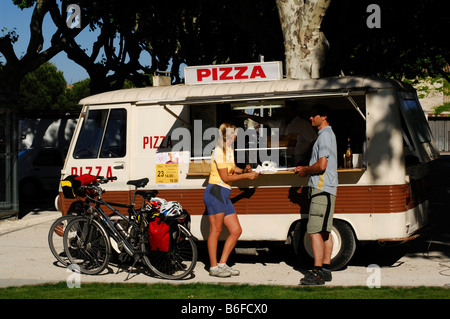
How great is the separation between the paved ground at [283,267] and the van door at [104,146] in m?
1.31

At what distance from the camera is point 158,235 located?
773 cm

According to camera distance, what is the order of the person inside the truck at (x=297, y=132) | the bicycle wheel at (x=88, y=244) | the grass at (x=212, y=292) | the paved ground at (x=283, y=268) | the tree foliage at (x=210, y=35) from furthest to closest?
the tree foliage at (x=210, y=35)
the person inside the truck at (x=297, y=132)
the bicycle wheel at (x=88, y=244)
the paved ground at (x=283, y=268)
the grass at (x=212, y=292)

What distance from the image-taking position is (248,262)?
8.98 metres

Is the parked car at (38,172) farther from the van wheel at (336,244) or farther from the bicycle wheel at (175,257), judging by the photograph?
the van wheel at (336,244)

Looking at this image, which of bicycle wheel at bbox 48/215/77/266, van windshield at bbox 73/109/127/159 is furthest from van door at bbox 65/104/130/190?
bicycle wheel at bbox 48/215/77/266

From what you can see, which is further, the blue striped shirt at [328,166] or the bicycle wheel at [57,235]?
the bicycle wheel at [57,235]

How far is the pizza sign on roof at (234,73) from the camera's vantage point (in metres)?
8.60

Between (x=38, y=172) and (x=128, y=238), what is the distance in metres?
12.6

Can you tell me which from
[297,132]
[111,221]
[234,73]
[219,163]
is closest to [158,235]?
[111,221]

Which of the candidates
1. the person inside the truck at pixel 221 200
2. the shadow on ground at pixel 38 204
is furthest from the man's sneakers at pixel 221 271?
the shadow on ground at pixel 38 204

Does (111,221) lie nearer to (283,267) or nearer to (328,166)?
(283,267)

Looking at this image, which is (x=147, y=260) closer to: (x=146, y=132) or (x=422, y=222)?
(x=146, y=132)

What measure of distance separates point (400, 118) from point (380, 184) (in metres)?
0.88
